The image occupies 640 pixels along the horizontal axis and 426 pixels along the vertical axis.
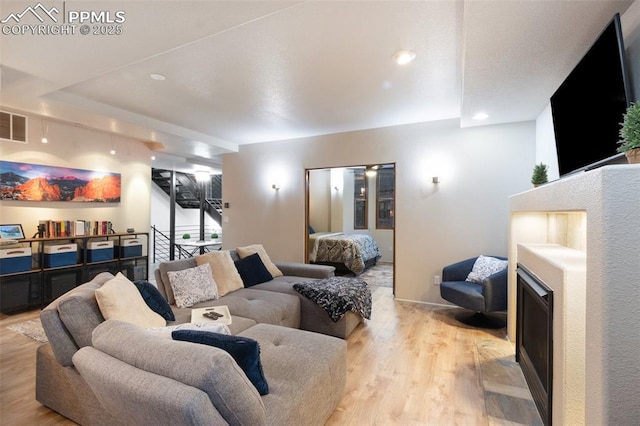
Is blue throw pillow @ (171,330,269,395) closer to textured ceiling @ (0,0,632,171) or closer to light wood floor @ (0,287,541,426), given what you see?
light wood floor @ (0,287,541,426)

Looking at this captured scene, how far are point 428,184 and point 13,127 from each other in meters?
5.68

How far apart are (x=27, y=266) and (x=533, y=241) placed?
6.01 metres

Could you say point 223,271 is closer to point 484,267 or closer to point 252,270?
point 252,270

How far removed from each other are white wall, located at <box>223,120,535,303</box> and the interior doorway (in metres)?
2.37

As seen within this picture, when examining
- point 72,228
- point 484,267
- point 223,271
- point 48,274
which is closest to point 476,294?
point 484,267

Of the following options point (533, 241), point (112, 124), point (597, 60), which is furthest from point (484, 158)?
point (112, 124)

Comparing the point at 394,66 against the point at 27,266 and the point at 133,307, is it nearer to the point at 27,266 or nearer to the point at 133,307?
the point at 133,307

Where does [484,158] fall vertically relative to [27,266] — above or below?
above

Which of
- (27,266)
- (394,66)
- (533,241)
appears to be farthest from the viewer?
(27,266)

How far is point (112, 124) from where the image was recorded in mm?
4152

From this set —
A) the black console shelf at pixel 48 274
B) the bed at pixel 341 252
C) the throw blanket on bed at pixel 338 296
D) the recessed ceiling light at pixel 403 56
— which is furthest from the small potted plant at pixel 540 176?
the black console shelf at pixel 48 274

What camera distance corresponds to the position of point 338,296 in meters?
3.11

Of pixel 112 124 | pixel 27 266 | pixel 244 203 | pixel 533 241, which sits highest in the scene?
pixel 112 124

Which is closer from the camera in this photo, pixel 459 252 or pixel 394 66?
pixel 394 66
